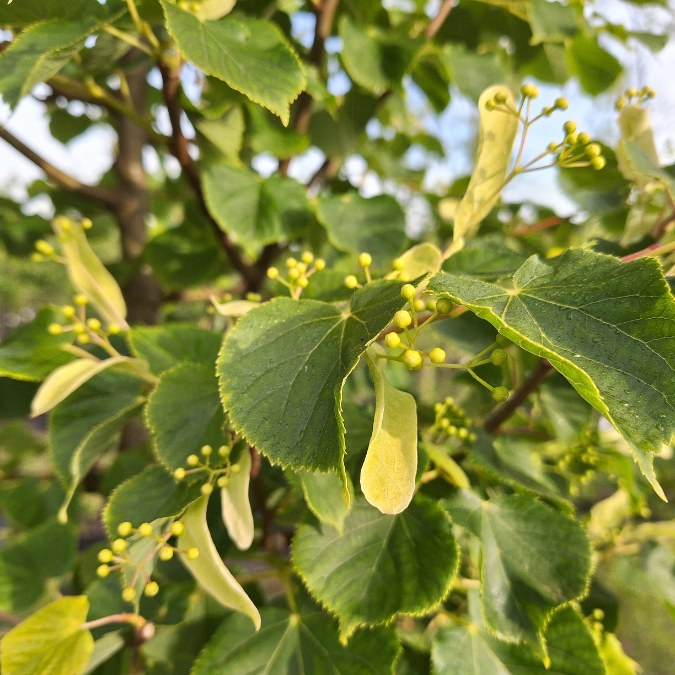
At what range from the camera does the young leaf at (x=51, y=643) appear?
20.4 inches

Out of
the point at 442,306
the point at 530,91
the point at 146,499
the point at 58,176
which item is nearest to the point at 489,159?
the point at 530,91

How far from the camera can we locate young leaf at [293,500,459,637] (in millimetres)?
521

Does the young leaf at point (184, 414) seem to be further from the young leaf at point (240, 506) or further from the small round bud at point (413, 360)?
the small round bud at point (413, 360)

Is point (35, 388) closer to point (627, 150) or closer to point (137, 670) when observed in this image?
point (137, 670)

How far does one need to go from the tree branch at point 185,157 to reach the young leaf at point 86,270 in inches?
7.3

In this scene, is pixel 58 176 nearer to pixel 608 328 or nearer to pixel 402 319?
pixel 402 319

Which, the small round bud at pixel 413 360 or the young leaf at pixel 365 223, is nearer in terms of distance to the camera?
the small round bud at pixel 413 360

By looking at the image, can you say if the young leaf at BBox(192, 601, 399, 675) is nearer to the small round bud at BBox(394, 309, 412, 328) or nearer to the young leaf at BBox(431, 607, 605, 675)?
the young leaf at BBox(431, 607, 605, 675)

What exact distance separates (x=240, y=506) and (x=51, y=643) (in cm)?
25

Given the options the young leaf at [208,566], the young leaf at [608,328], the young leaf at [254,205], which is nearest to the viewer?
the young leaf at [608,328]

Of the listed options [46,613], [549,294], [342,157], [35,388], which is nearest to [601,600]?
[549,294]

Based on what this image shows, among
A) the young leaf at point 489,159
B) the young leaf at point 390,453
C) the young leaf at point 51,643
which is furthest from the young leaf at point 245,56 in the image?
the young leaf at point 51,643

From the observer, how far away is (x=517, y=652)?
0.61 m

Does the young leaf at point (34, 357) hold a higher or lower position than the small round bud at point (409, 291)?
lower
